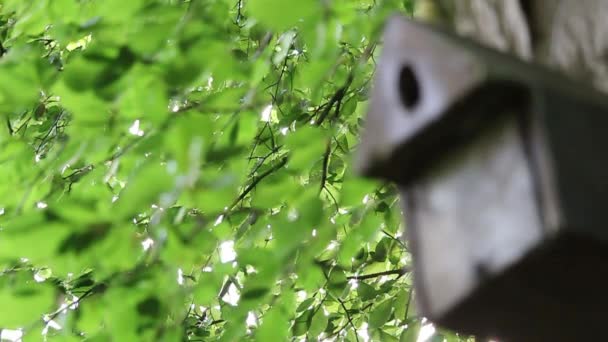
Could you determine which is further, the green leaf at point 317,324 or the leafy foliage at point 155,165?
the green leaf at point 317,324

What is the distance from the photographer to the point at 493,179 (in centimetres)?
70

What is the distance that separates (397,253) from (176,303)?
148 centimetres

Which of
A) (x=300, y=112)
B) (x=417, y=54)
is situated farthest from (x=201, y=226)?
(x=300, y=112)

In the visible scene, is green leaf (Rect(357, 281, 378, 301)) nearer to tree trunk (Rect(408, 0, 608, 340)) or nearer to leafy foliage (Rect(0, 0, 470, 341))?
leafy foliage (Rect(0, 0, 470, 341))

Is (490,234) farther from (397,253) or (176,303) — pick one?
(397,253)

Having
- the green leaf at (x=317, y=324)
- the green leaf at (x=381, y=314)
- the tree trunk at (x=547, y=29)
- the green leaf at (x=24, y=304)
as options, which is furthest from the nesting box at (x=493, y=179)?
the green leaf at (x=381, y=314)

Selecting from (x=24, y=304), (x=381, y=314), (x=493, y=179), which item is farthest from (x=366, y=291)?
(x=493, y=179)

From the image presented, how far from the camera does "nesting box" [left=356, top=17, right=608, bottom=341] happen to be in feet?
Result: 2.11

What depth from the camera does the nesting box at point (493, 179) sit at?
0.64m

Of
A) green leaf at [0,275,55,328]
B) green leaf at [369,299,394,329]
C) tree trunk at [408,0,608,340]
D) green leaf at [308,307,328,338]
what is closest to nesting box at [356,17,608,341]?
tree trunk at [408,0,608,340]

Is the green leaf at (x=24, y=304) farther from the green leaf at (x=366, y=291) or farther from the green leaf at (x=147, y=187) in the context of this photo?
the green leaf at (x=366, y=291)

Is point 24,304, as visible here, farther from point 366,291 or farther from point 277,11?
point 366,291

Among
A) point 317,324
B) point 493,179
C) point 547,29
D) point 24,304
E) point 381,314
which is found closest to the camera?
point 493,179

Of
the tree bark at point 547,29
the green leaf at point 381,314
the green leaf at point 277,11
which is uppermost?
the green leaf at point 277,11
